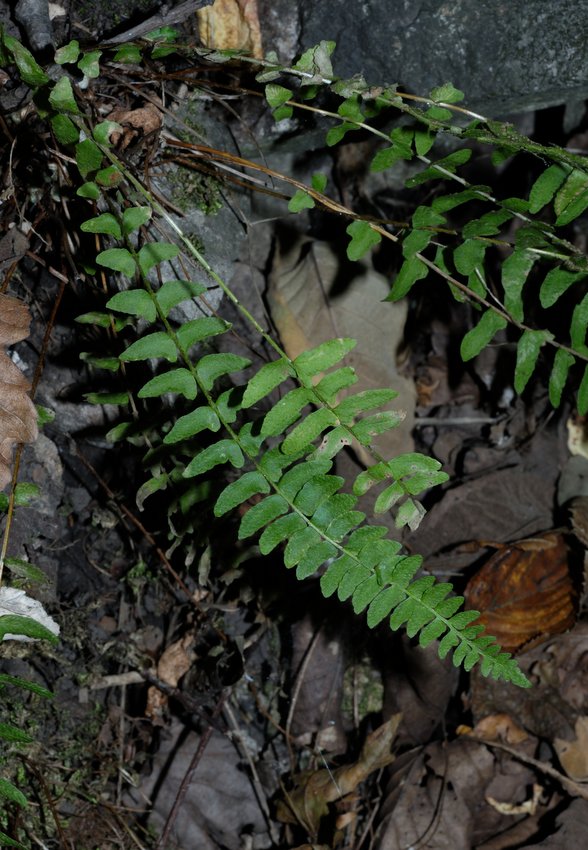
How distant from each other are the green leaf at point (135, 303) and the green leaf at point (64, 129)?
1.45ft

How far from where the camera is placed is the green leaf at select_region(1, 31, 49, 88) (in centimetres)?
193

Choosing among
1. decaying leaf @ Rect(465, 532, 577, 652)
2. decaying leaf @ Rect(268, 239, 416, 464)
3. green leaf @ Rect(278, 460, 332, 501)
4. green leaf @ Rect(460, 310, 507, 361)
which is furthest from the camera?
decaying leaf @ Rect(465, 532, 577, 652)

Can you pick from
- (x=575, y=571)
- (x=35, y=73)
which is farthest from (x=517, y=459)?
(x=35, y=73)

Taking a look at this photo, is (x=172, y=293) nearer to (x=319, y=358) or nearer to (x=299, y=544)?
(x=319, y=358)

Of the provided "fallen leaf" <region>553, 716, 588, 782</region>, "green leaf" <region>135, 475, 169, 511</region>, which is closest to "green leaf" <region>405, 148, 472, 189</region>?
"green leaf" <region>135, 475, 169, 511</region>

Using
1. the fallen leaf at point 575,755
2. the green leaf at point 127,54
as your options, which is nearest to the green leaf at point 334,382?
the green leaf at point 127,54

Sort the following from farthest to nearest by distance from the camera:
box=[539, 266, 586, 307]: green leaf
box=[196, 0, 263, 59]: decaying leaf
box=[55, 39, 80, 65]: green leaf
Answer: box=[196, 0, 263, 59]: decaying leaf, box=[539, 266, 586, 307]: green leaf, box=[55, 39, 80, 65]: green leaf

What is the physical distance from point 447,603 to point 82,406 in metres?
1.48

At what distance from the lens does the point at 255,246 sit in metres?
3.25

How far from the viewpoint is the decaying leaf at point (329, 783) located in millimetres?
2945

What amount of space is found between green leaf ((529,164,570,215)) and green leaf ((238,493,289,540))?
1.09m

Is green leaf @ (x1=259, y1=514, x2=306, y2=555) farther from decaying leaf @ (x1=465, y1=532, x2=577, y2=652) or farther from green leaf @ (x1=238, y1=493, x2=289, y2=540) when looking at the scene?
decaying leaf @ (x1=465, y1=532, x2=577, y2=652)

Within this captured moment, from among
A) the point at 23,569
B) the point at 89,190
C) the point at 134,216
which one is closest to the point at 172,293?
the point at 134,216

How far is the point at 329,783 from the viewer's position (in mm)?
2980
